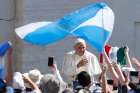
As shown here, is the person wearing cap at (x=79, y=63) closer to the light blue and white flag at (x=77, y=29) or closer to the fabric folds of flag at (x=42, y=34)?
the light blue and white flag at (x=77, y=29)

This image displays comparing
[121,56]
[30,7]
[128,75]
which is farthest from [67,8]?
[128,75]

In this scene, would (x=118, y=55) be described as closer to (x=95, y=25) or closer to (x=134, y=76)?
(x=95, y=25)

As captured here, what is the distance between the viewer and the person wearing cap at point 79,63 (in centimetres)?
927

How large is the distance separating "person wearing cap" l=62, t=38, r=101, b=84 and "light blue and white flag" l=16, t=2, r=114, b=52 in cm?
35

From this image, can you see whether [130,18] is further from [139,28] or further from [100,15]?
[100,15]

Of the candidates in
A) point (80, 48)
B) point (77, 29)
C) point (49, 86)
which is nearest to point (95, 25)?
point (77, 29)

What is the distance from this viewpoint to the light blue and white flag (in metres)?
8.68

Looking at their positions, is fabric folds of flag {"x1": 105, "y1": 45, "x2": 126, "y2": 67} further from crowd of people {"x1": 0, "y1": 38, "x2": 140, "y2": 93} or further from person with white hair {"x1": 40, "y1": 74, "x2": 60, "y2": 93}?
person with white hair {"x1": 40, "y1": 74, "x2": 60, "y2": 93}

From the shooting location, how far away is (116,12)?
14617 mm

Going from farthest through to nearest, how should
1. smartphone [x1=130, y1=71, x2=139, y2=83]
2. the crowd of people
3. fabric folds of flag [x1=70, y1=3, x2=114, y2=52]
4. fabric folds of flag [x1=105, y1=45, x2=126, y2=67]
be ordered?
1. fabric folds of flag [x1=105, y1=45, x2=126, y2=67]
2. fabric folds of flag [x1=70, y1=3, x2=114, y2=52]
3. smartphone [x1=130, y1=71, x2=139, y2=83]
4. the crowd of people

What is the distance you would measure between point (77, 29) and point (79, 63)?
0.71m

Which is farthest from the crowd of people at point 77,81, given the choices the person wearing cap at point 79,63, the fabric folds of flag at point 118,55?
the fabric folds of flag at point 118,55

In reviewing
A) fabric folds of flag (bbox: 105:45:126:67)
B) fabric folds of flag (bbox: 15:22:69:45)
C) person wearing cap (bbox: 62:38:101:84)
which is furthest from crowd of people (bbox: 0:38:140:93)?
fabric folds of flag (bbox: 105:45:126:67)

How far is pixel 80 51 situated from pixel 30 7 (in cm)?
530
